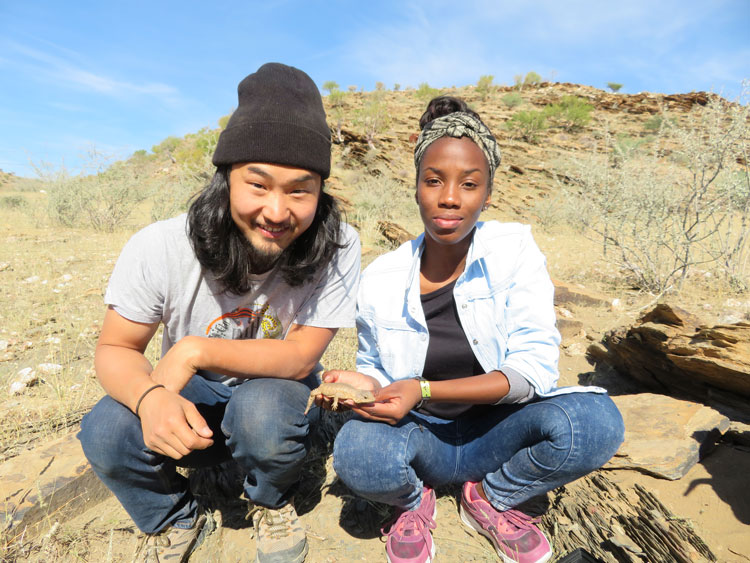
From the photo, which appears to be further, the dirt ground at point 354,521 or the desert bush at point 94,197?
the desert bush at point 94,197

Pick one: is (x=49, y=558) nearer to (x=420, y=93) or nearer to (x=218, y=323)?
(x=218, y=323)

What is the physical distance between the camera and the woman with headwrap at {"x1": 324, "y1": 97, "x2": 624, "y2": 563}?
5.30ft

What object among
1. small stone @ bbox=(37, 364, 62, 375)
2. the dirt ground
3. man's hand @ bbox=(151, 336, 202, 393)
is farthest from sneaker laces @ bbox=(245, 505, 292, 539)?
small stone @ bbox=(37, 364, 62, 375)

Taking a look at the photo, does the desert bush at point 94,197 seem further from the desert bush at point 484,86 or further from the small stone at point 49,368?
the desert bush at point 484,86

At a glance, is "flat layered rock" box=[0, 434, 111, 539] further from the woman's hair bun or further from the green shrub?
the green shrub

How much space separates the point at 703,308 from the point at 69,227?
10.9m

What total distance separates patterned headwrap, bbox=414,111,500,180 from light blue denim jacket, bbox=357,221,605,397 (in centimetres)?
33

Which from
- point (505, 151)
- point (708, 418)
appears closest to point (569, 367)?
point (708, 418)

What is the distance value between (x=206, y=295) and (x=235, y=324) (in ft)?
0.56

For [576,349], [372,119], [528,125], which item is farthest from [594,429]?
[528,125]

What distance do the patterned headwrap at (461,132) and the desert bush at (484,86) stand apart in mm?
28095

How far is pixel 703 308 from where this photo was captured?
430 centimetres

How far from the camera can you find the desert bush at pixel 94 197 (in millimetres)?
8898

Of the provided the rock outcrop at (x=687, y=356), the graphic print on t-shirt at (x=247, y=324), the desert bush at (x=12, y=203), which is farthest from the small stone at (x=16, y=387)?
the desert bush at (x=12, y=203)
